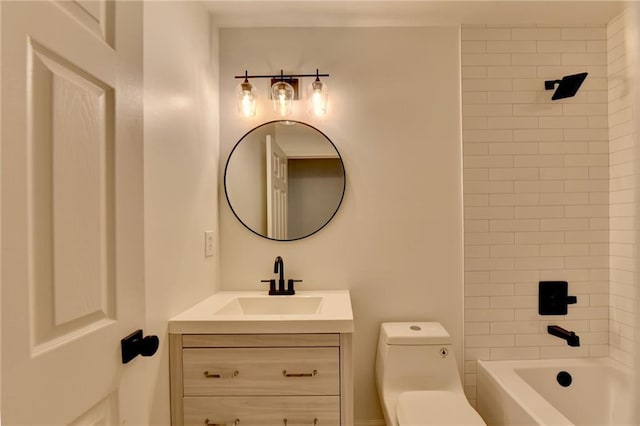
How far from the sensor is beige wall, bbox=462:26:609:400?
198cm

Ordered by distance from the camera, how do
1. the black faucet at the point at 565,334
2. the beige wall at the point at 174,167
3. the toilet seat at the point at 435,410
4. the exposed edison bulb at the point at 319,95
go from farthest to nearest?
the exposed edison bulb at the point at 319,95
the black faucet at the point at 565,334
the toilet seat at the point at 435,410
the beige wall at the point at 174,167

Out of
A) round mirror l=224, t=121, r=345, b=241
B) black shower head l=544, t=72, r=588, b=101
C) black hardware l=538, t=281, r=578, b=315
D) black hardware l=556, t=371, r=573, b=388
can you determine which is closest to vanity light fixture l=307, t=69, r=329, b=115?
round mirror l=224, t=121, r=345, b=241

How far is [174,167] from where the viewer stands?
141 centimetres

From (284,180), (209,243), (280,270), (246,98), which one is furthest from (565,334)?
(246,98)

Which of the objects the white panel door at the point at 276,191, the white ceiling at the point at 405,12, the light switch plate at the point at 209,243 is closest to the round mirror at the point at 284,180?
the white panel door at the point at 276,191

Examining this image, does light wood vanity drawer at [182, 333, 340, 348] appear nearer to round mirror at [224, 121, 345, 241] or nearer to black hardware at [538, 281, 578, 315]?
round mirror at [224, 121, 345, 241]

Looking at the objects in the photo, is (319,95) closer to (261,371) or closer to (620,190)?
(261,371)

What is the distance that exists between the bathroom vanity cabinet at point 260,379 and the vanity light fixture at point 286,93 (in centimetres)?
124

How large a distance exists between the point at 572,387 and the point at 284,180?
1984 mm

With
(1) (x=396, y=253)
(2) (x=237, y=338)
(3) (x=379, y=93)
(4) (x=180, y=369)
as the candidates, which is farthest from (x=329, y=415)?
(3) (x=379, y=93)

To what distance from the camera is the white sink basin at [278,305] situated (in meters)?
1.83

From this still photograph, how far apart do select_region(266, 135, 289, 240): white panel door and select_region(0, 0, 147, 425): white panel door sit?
114 cm

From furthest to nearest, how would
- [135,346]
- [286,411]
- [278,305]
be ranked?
[278,305] < [286,411] < [135,346]

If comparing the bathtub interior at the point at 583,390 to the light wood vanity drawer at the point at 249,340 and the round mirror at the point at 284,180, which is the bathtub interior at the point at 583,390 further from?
the round mirror at the point at 284,180
